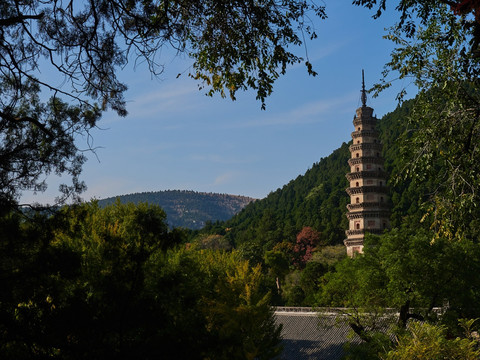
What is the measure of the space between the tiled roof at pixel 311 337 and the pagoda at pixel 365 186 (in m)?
16.5

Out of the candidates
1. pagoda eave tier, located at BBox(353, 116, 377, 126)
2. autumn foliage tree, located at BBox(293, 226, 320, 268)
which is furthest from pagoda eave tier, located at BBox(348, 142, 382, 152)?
autumn foliage tree, located at BBox(293, 226, 320, 268)

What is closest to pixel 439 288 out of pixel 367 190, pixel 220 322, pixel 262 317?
pixel 262 317

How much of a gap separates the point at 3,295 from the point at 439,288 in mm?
15906

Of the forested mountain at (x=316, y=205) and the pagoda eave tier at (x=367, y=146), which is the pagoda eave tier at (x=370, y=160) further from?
the forested mountain at (x=316, y=205)

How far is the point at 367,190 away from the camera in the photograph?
4488cm

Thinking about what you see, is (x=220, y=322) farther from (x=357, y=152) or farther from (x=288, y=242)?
(x=288, y=242)

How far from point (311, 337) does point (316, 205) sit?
4533 cm

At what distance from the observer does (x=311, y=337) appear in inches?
1029

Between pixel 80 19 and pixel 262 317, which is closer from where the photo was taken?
pixel 80 19

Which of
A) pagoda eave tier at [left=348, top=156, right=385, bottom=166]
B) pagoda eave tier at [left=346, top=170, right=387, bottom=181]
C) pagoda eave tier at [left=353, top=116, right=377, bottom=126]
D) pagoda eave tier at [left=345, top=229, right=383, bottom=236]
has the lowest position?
pagoda eave tier at [left=345, top=229, right=383, bottom=236]

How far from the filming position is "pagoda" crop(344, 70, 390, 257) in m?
44.4

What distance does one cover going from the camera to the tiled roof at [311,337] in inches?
944

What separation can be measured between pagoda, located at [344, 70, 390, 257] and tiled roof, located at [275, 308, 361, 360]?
16.5m

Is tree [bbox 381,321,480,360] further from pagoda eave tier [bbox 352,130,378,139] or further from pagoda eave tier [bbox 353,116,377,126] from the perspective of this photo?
pagoda eave tier [bbox 353,116,377,126]
